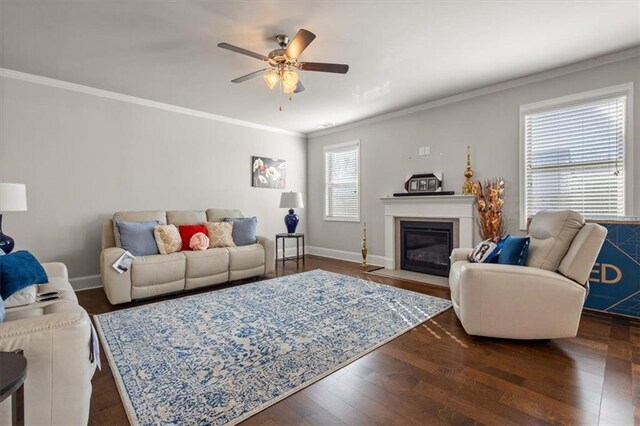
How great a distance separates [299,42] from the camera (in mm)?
2389

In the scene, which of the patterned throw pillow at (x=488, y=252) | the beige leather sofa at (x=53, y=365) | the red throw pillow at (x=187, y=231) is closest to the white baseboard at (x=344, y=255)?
the patterned throw pillow at (x=488, y=252)

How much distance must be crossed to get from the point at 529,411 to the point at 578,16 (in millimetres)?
2964

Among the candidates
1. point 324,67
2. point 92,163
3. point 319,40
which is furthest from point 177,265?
point 319,40

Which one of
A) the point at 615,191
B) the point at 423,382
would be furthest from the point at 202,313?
the point at 615,191

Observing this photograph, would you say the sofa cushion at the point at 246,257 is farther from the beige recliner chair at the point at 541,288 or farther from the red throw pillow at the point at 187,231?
the beige recliner chair at the point at 541,288

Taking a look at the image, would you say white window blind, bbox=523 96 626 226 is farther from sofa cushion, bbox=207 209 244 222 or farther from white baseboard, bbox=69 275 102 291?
white baseboard, bbox=69 275 102 291

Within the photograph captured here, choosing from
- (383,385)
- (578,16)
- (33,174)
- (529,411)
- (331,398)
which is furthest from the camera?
(33,174)

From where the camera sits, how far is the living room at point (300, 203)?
1.76 meters

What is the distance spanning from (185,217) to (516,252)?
4.02 metres

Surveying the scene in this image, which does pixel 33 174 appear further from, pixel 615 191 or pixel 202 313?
pixel 615 191

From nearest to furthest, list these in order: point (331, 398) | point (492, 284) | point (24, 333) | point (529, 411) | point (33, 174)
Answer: point (24, 333)
point (529, 411)
point (331, 398)
point (492, 284)
point (33, 174)

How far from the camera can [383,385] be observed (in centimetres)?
183

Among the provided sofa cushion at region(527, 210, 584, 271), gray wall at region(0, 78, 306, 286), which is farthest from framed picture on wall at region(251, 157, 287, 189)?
sofa cushion at region(527, 210, 584, 271)

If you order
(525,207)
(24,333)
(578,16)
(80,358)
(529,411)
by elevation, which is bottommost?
(529,411)
